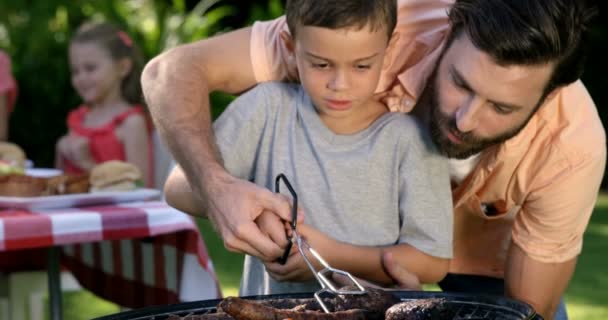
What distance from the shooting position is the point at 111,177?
3.15 metres

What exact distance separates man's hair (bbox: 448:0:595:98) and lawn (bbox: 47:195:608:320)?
2.79m

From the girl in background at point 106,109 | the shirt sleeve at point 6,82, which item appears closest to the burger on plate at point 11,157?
the girl in background at point 106,109

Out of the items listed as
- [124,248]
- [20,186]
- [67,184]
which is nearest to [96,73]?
[124,248]

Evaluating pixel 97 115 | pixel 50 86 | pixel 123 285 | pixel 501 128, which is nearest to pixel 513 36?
pixel 501 128

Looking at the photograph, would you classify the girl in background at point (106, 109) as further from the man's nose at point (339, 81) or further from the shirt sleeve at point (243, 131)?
the man's nose at point (339, 81)

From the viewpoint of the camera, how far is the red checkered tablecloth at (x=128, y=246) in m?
2.75

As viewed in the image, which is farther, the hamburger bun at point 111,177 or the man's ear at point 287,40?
the hamburger bun at point 111,177

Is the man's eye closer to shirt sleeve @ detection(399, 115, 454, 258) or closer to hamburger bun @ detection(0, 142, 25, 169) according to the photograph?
shirt sleeve @ detection(399, 115, 454, 258)

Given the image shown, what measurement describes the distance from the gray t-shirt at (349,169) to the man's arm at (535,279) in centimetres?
33

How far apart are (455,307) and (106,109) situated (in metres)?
3.09

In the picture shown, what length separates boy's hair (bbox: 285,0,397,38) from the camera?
215cm

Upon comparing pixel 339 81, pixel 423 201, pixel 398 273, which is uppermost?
pixel 339 81

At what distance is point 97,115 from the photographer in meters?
4.74

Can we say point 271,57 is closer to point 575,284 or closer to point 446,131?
point 446,131
